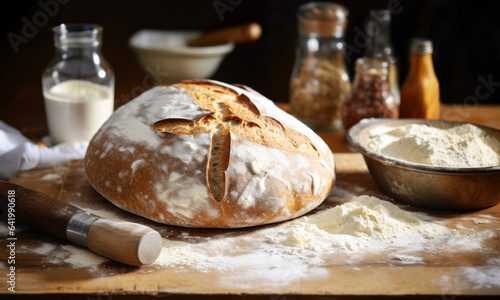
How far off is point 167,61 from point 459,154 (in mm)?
1501

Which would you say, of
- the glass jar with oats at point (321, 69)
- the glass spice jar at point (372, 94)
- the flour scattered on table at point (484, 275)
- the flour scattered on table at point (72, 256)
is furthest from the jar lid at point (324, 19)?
the flour scattered on table at point (72, 256)

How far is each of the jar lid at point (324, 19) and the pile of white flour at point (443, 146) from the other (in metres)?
0.58

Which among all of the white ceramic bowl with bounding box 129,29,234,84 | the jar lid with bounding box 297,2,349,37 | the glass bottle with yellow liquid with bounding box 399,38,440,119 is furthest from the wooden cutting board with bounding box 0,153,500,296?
the white ceramic bowl with bounding box 129,29,234,84

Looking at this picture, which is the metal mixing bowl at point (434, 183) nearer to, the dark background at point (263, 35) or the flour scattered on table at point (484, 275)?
the flour scattered on table at point (484, 275)

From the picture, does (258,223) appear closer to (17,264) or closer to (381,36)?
(17,264)

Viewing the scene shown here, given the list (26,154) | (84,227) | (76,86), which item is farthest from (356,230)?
(76,86)

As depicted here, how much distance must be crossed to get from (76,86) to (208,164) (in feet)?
2.77

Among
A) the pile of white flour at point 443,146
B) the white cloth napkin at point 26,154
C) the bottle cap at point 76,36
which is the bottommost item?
the white cloth napkin at point 26,154

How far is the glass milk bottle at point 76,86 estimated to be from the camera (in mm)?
1821

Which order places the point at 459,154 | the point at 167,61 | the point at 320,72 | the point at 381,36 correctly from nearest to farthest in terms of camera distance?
the point at 459,154 → the point at 320,72 → the point at 381,36 → the point at 167,61

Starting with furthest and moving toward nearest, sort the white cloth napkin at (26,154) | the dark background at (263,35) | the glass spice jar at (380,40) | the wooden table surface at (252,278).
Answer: the dark background at (263,35), the glass spice jar at (380,40), the white cloth napkin at (26,154), the wooden table surface at (252,278)

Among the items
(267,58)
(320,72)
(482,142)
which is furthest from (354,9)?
(482,142)

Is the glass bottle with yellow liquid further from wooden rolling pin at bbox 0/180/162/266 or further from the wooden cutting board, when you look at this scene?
wooden rolling pin at bbox 0/180/162/266

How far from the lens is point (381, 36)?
7.39 feet
